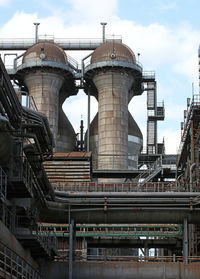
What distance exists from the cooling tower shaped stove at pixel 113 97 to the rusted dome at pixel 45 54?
3.09m

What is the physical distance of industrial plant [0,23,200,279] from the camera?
24.9 meters

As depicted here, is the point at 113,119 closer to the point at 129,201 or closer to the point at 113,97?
the point at 113,97

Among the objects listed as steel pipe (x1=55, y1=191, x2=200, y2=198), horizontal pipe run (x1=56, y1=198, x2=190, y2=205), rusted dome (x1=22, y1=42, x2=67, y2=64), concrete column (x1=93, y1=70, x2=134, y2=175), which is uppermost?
rusted dome (x1=22, y1=42, x2=67, y2=64)

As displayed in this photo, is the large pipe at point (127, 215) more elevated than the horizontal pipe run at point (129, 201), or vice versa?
the horizontal pipe run at point (129, 201)

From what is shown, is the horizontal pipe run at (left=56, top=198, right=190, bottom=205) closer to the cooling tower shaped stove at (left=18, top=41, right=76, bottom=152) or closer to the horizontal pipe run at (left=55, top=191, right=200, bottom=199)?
the horizontal pipe run at (left=55, top=191, right=200, bottom=199)

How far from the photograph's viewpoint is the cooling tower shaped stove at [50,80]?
200 ft

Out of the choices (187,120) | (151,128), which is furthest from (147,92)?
(187,120)

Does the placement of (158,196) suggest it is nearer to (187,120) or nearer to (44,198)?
(44,198)

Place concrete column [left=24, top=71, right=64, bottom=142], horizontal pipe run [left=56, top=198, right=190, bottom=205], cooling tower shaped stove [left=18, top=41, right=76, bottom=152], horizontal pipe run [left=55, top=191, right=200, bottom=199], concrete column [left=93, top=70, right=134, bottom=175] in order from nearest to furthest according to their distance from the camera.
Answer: horizontal pipe run [left=56, top=198, right=190, bottom=205], horizontal pipe run [left=55, top=191, right=200, bottom=199], concrete column [left=93, top=70, right=134, bottom=175], concrete column [left=24, top=71, right=64, bottom=142], cooling tower shaped stove [left=18, top=41, right=76, bottom=152]

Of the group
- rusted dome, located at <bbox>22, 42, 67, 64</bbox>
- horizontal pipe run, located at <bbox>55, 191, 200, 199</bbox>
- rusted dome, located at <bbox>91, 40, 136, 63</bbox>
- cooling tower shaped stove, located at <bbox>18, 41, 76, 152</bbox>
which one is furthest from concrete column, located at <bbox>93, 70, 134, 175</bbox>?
horizontal pipe run, located at <bbox>55, 191, 200, 199</bbox>

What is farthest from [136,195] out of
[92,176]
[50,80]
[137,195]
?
[50,80]

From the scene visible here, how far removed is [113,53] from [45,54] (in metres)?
6.93

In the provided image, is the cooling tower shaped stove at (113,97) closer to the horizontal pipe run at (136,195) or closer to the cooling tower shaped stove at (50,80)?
the cooling tower shaped stove at (50,80)

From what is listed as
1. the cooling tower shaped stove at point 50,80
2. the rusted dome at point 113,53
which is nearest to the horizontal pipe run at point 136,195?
the cooling tower shaped stove at point 50,80
